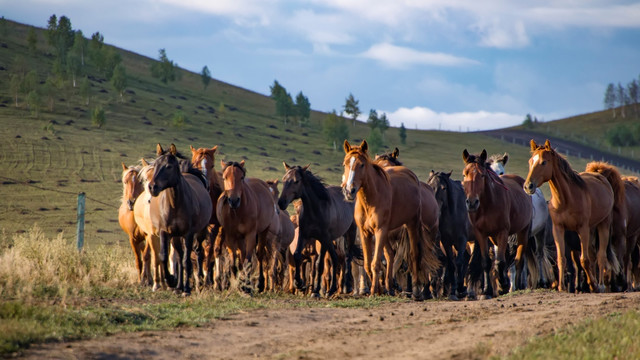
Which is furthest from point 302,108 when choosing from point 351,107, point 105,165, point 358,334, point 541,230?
point 358,334

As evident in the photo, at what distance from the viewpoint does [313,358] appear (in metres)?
6.95

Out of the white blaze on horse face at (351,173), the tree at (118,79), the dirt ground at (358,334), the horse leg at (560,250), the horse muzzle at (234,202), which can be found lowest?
the dirt ground at (358,334)

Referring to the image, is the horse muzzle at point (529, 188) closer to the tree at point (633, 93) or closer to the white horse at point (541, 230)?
the white horse at point (541, 230)

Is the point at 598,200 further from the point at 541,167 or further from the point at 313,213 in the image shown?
the point at 313,213

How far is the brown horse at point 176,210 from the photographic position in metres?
12.0

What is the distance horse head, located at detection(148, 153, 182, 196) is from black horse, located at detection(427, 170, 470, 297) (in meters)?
5.14

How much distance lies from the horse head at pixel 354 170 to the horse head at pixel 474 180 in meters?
1.73

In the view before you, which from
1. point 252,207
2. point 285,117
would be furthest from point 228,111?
point 252,207

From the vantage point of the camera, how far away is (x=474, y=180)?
12602 millimetres

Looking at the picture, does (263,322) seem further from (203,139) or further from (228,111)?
(228,111)

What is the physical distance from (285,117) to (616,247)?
8754cm

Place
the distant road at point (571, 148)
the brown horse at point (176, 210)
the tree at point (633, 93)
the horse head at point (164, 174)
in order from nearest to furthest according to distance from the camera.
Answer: the horse head at point (164, 174), the brown horse at point (176, 210), the distant road at point (571, 148), the tree at point (633, 93)

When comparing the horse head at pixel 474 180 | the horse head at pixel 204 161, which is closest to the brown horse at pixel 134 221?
the horse head at pixel 204 161

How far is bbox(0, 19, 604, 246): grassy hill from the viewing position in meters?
38.7
